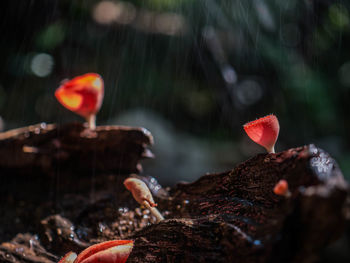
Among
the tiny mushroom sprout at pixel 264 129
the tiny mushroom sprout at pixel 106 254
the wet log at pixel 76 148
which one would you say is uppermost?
the tiny mushroom sprout at pixel 264 129

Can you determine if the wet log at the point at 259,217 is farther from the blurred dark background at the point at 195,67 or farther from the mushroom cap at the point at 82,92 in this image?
the blurred dark background at the point at 195,67

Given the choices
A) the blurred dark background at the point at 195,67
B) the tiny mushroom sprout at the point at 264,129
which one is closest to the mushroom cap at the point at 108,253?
the tiny mushroom sprout at the point at 264,129

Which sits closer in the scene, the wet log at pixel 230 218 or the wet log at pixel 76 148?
the wet log at pixel 230 218

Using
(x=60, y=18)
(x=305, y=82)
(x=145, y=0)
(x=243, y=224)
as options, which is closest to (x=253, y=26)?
(x=305, y=82)

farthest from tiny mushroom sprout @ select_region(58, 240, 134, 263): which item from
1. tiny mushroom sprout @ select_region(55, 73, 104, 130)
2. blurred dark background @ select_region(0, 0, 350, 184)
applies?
blurred dark background @ select_region(0, 0, 350, 184)

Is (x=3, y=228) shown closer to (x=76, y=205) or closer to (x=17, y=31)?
(x=76, y=205)

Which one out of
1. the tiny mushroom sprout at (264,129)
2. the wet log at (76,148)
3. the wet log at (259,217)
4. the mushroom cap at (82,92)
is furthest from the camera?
the wet log at (76,148)

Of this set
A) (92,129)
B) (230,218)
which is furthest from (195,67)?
(230,218)

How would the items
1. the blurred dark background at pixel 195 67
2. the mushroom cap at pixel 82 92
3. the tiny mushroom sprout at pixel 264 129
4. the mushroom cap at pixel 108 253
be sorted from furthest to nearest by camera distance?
the blurred dark background at pixel 195 67, the mushroom cap at pixel 82 92, the tiny mushroom sprout at pixel 264 129, the mushroom cap at pixel 108 253
